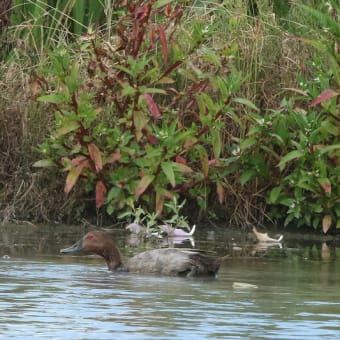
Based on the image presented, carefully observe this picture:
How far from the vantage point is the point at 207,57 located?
1124 centimetres

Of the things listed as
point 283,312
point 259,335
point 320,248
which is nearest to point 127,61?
Answer: point 320,248

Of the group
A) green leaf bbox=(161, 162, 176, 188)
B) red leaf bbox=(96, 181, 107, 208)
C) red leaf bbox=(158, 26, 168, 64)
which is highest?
red leaf bbox=(158, 26, 168, 64)

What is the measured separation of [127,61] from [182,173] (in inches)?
42.5

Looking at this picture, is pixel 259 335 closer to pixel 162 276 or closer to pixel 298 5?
pixel 162 276

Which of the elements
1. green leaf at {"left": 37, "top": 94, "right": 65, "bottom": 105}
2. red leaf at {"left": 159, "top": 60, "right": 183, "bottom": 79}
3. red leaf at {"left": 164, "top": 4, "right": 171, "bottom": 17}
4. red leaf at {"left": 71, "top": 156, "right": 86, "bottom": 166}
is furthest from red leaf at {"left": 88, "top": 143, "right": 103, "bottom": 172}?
red leaf at {"left": 164, "top": 4, "right": 171, "bottom": 17}

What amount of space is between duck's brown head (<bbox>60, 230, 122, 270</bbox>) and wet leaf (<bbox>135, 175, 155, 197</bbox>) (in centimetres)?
153

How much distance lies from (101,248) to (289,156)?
7.97 ft

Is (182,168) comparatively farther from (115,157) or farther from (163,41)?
(163,41)

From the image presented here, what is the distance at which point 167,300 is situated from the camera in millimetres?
7555

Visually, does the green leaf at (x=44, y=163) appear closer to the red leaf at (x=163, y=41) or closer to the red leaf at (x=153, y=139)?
the red leaf at (x=153, y=139)

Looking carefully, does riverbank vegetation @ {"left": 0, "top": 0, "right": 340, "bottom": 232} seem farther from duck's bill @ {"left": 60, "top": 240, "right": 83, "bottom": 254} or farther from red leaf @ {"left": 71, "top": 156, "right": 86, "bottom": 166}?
duck's bill @ {"left": 60, "top": 240, "right": 83, "bottom": 254}

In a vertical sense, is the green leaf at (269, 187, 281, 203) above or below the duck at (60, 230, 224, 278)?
above

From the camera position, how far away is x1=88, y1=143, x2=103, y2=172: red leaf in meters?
11.0

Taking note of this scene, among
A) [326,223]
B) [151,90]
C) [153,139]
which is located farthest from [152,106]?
[326,223]
